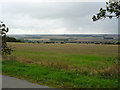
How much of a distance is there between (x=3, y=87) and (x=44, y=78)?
2704 millimetres

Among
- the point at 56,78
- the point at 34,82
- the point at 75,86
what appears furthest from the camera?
the point at 56,78

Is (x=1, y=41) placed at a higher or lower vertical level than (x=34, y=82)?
higher

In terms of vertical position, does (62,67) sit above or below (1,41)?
below

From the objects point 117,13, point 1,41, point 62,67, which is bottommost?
point 62,67

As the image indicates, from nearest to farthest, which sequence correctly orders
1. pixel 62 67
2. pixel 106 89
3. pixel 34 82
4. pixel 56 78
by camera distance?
pixel 106 89, pixel 34 82, pixel 56 78, pixel 62 67

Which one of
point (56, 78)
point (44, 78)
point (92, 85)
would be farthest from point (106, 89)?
point (44, 78)

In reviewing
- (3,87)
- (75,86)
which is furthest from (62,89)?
(3,87)

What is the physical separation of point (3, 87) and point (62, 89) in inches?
122

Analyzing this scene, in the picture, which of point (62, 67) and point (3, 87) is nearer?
point (3, 87)

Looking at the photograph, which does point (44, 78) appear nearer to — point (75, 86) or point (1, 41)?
point (75, 86)

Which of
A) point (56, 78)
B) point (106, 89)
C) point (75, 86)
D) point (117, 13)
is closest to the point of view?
point (106, 89)

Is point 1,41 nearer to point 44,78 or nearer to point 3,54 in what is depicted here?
point 3,54

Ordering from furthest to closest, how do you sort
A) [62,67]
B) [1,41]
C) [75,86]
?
[1,41] < [62,67] < [75,86]

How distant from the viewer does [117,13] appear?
11031 mm
